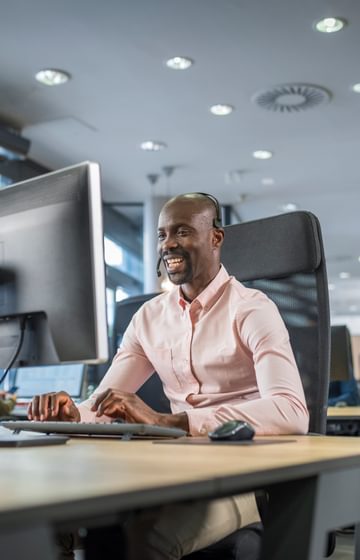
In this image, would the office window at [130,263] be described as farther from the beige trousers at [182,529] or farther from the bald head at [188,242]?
the beige trousers at [182,529]

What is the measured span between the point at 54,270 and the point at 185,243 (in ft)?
1.74

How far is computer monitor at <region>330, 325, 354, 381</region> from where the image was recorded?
3.55m

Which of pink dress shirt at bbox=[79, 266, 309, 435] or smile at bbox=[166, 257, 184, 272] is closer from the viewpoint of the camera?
pink dress shirt at bbox=[79, 266, 309, 435]

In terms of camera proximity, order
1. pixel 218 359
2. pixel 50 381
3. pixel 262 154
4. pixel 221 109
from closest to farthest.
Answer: pixel 218 359 < pixel 50 381 < pixel 221 109 < pixel 262 154

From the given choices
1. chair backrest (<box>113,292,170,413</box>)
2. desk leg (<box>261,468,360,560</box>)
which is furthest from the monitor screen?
desk leg (<box>261,468,360,560</box>)

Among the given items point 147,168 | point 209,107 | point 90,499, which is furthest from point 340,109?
point 90,499

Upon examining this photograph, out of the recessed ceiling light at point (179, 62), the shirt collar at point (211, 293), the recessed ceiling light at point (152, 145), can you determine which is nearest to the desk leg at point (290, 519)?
the shirt collar at point (211, 293)

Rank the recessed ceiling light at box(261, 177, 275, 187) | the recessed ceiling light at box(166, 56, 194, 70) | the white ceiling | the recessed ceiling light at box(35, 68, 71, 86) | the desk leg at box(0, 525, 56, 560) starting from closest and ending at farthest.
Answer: the desk leg at box(0, 525, 56, 560)
the white ceiling
the recessed ceiling light at box(166, 56, 194, 70)
the recessed ceiling light at box(35, 68, 71, 86)
the recessed ceiling light at box(261, 177, 275, 187)

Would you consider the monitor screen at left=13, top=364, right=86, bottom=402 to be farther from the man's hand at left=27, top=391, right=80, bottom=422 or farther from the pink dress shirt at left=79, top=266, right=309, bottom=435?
the man's hand at left=27, top=391, right=80, bottom=422

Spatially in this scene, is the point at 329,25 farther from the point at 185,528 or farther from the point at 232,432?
the point at 185,528

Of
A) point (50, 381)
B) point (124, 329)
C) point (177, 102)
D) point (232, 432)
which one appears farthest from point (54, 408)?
point (177, 102)

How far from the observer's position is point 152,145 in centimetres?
565

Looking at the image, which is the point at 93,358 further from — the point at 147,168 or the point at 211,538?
the point at 147,168

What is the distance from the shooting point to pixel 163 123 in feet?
17.0
